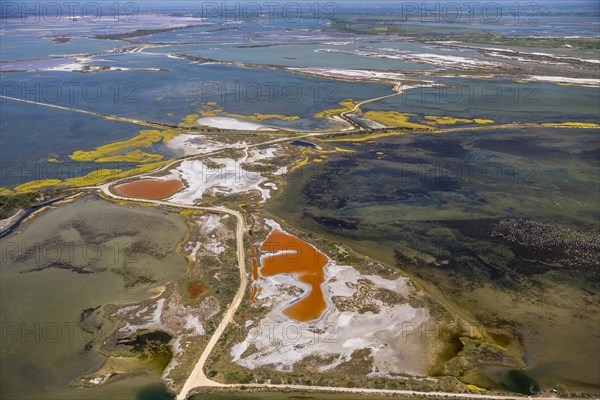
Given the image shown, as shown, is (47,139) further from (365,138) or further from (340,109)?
(340,109)

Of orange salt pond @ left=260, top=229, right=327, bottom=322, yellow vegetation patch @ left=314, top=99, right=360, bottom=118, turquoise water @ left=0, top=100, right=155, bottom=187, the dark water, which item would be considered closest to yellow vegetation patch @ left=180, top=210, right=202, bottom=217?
the dark water

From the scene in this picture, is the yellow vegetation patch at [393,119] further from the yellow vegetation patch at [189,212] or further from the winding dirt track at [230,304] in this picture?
the yellow vegetation patch at [189,212]

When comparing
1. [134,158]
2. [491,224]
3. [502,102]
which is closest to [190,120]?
[134,158]

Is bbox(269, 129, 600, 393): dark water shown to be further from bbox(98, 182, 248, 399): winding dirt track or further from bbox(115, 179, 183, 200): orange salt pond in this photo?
bbox(115, 179, 183, 200): orange salt pond

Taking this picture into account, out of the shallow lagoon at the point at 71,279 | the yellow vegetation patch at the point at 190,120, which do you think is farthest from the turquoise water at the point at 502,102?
the shallow lagoon at the point at 71,279

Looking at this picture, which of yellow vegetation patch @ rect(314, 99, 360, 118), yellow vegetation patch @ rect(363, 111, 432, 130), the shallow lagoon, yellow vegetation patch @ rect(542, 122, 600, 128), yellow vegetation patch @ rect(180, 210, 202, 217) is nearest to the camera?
the shallow lagoon

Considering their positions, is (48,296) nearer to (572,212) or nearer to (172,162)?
(172,162)
